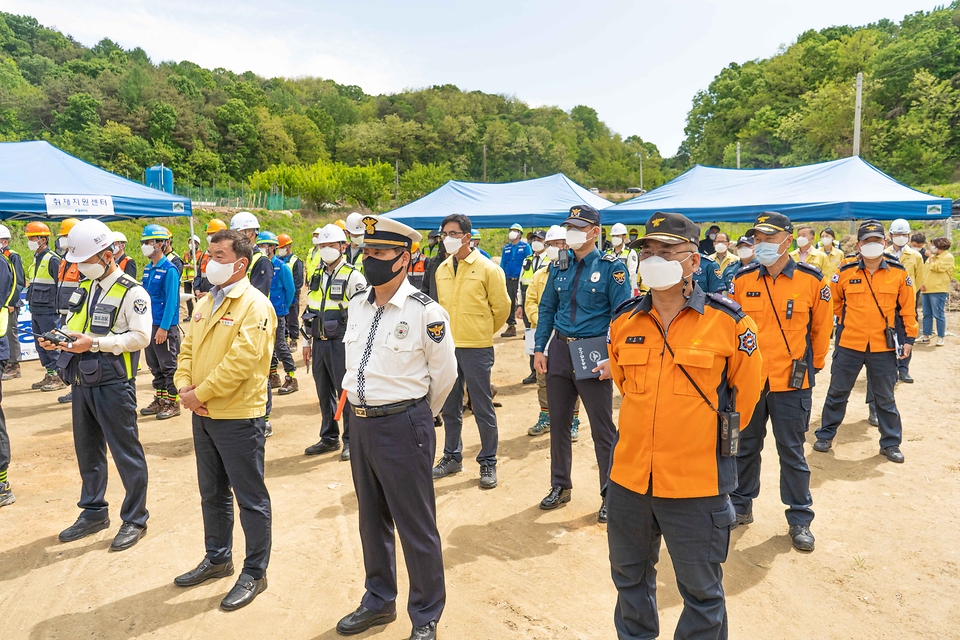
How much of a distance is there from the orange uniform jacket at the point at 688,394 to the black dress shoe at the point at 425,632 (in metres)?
1.30

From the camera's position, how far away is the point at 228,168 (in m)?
53.4

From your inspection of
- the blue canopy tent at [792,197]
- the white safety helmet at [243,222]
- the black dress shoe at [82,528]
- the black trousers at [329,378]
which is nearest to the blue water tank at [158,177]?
the white safety helmet at [243,222]

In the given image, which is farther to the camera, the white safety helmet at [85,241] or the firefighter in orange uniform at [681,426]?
the white safety helmet at [85,241]

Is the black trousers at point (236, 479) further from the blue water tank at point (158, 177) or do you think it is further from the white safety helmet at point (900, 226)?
the blue water tank at point (158, 177)

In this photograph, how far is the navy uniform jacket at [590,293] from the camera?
4441 mm

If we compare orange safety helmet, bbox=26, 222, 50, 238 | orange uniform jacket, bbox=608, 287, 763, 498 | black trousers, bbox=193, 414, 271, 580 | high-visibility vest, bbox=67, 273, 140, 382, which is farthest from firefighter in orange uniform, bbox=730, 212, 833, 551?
orange safety helmet, bbox=26, 222, 50, 238

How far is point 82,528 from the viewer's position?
433 cm

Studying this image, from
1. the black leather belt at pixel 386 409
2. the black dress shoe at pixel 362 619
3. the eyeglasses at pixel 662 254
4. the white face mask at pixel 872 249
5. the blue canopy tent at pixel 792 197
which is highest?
the blue canopy tent at pixel 792 197

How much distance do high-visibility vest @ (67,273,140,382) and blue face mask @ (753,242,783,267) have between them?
4.46 meters

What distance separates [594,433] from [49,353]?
28.4ft

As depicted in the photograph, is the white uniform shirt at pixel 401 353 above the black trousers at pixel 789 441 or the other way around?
above

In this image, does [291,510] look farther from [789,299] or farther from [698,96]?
[698,96]

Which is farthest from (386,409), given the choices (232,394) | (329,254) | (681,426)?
(329,254)

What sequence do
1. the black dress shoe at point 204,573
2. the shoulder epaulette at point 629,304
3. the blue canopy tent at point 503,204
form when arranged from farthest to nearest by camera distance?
the blue canopy tent at point 503,204
the black dress shoe at point 204,573
the shoulder epaulette at point 629,304
